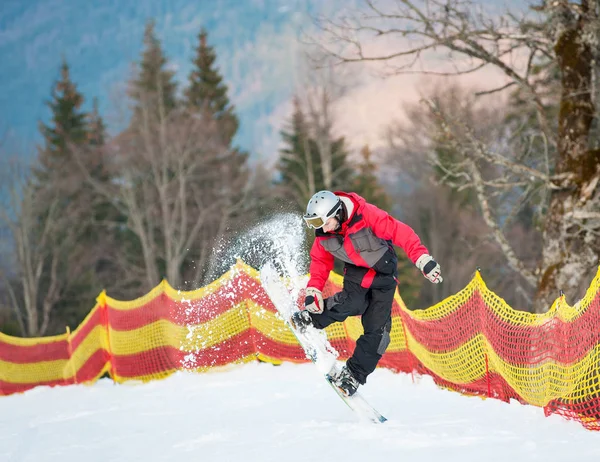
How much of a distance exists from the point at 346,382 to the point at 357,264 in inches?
38.4

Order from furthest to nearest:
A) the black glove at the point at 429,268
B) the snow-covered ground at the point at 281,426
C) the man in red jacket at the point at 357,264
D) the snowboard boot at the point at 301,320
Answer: the snowboard boot at the point at 301,320
the man in red jacket at the point at 357,264
the black glove at the point at 429,268
the snow-covered ground at the point at 281,426

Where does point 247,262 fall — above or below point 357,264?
below

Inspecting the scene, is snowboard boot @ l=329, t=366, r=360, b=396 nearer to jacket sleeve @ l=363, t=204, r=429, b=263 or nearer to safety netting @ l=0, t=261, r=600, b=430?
jacket sleeve @ l=363, t=204, r=429, b=263

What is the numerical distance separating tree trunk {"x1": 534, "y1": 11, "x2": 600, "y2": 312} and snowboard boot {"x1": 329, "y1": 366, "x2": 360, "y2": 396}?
20.2 ft

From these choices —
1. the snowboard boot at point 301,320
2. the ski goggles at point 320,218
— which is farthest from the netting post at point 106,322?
the ski goggles at point 320,218

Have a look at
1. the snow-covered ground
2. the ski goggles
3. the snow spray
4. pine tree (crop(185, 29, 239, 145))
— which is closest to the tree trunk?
the snow-covered ground

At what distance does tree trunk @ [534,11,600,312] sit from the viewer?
36.1ft

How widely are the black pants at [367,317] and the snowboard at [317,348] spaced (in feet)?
0.68

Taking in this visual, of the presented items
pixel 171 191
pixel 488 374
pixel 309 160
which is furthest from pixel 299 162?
pixel 488 374

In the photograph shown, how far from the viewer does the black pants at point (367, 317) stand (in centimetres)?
596

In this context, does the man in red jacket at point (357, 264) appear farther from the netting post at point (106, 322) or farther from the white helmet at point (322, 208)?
the netting post at point (106, 322)

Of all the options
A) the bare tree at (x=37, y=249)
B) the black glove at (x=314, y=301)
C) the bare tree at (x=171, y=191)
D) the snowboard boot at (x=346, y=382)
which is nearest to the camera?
the snowboard boot at (x=346, y=382)

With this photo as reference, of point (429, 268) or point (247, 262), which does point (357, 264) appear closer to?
point (429, 268)

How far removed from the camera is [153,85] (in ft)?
128
